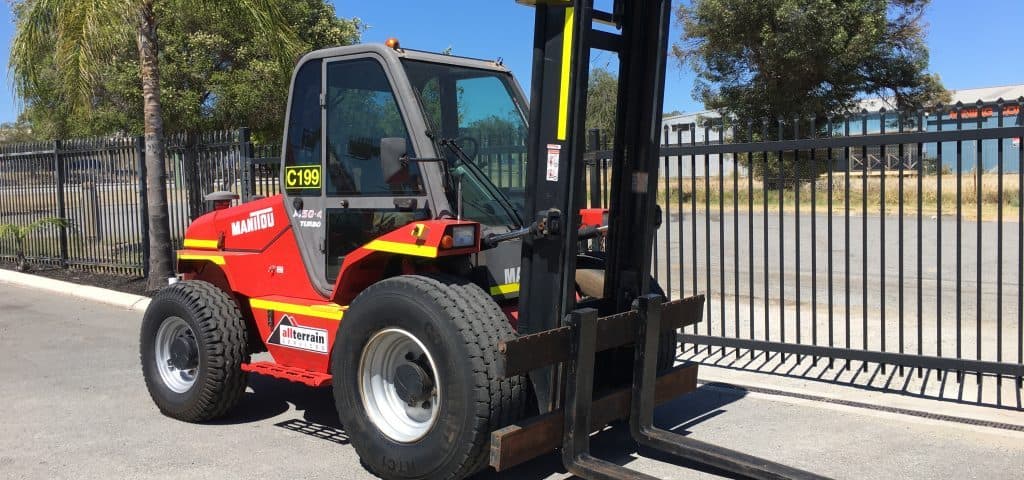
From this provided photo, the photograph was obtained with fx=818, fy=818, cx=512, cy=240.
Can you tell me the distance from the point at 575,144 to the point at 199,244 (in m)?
3.40

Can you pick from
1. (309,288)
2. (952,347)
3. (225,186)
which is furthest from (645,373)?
(225,186)

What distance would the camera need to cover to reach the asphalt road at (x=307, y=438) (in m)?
4.79

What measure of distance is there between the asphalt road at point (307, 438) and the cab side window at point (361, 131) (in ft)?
5.47

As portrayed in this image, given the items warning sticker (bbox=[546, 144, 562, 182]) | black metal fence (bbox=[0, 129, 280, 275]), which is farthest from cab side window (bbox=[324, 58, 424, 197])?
black metal fence (bbox=[0, 129, 280, 275])

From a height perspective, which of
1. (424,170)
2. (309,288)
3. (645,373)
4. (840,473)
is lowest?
(840,473)

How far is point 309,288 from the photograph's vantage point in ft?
17.3

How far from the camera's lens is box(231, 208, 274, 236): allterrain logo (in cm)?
561

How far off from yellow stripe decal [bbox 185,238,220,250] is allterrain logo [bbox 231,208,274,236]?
22 centimetres

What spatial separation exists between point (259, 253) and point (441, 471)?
2.35 m

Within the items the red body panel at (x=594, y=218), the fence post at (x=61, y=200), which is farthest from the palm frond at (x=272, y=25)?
the red body panel at (x=594, y=218)

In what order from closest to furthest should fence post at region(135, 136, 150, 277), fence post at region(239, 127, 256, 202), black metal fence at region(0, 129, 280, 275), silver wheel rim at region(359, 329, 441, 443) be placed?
silver wheel rim at region(359, 329, 441, 443)
fence post at region(239, 127, 256, 202)
black metal fence at region(0, 129, 280, 275)
fence post at region(135, 136, 150, 277)

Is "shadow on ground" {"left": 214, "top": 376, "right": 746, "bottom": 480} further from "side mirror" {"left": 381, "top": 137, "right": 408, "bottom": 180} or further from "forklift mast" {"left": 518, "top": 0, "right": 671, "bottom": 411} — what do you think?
"side mirror" {"left": 381, "top": 137, "right": 408, "bottom": 180}

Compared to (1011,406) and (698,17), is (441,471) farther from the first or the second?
(698,17)

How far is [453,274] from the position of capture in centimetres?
470
